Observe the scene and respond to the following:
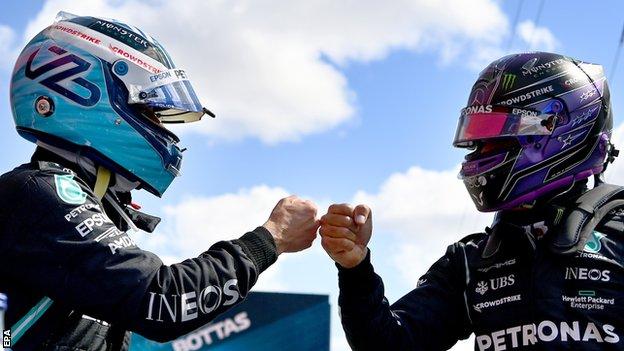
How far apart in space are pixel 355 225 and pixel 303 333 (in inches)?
287

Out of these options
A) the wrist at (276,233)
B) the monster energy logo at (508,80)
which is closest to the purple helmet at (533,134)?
the monster energy logo at (508,80)

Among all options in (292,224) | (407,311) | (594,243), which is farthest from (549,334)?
(292,224)

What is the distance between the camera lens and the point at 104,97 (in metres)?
4.27

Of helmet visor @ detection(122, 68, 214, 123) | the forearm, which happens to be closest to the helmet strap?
helmet visor @ detection(122, 68, 214, 123)

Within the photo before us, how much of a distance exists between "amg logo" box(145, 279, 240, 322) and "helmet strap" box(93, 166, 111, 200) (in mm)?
751

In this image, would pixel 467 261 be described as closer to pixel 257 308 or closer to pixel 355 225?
pixel 355 225

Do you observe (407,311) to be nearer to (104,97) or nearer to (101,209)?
(101,209)

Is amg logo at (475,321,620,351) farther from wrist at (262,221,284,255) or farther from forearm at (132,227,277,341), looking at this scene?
forearm at (132,227,277,341)

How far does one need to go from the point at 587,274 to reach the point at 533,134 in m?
0.98

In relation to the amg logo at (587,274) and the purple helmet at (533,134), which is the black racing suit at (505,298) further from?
the purple helmet at (533,134)

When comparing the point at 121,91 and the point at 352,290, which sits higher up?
the point at 121,91

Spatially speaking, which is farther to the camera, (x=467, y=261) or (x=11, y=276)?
(x=467, y=261)

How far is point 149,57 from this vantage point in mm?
4457

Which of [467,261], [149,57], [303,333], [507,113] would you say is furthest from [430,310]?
[303,333]
